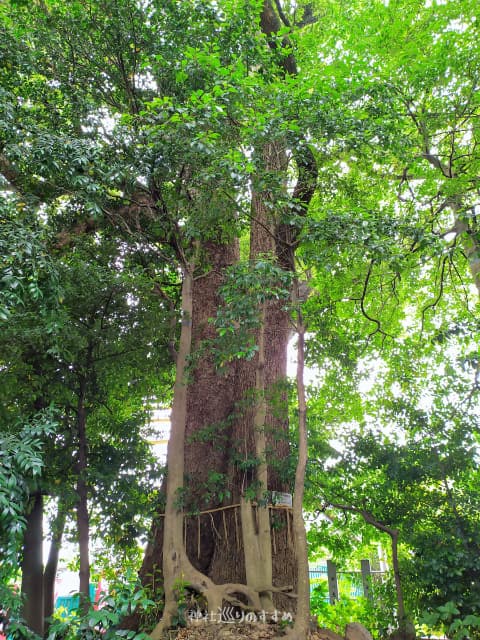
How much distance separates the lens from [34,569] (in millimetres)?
6375

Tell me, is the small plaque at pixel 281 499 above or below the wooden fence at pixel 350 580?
above

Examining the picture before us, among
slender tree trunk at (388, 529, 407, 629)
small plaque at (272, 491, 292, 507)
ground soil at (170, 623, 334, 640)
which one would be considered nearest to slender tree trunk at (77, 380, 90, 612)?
ground soil at (170, 623, 334, 640)

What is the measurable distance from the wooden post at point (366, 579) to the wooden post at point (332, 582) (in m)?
0.42

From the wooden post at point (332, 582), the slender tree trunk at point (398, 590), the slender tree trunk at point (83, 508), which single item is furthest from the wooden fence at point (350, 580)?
the slender tree trunk at point (83, 508)

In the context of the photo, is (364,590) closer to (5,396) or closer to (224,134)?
(5,396)

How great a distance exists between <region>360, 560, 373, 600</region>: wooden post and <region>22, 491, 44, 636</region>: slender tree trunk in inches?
161

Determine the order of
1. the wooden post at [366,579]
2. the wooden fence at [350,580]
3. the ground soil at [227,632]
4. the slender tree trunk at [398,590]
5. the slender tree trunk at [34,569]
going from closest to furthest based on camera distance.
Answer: the ground soil at [227,632] → the slender tree trunk at [398,590] → the slender tree trunk at [34,569] → the wooden post at [366,579] → the wooden fence at [350,580]

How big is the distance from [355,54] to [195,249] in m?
3.10

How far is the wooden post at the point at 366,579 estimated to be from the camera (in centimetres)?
666

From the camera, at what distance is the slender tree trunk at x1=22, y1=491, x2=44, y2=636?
20.3 feet

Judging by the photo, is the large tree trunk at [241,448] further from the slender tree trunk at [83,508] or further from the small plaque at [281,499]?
the slender tree trunk at [83,508]

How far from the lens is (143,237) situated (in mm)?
6039

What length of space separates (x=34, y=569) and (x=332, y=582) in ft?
13.1

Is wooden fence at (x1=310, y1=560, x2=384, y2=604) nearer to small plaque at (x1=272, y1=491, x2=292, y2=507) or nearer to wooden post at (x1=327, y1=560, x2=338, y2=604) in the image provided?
wooden post at (x1=327, y1=560, x2=338, y2=604)
